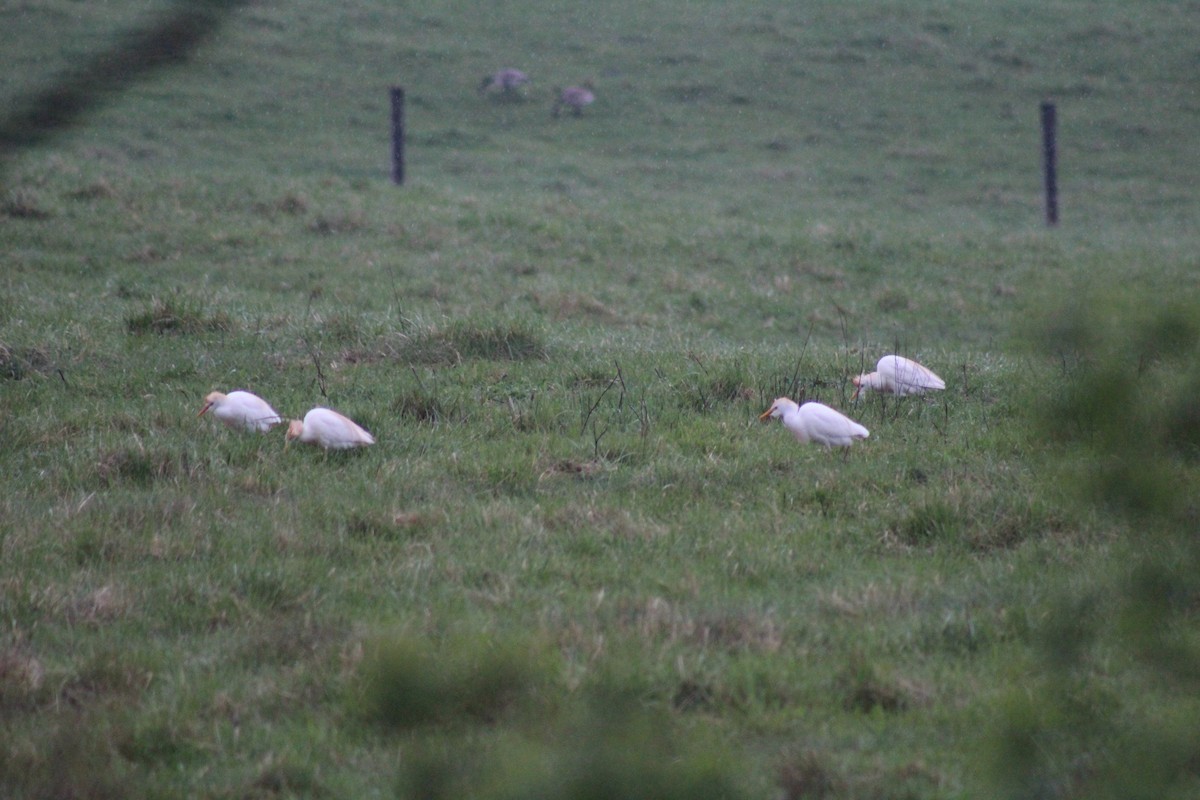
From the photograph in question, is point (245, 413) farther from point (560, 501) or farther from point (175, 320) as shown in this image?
point (175, 320)

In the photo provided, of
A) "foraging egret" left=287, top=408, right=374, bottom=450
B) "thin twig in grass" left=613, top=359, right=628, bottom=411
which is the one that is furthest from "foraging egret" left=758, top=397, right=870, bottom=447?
"foraging egret" left=287, top=408, right=374, bottom=450

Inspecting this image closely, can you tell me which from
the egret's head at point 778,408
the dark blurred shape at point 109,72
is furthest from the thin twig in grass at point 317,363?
the dark blurred shape at point 109,72

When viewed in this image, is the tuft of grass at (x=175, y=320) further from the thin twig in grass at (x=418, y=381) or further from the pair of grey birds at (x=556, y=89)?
the pair of grey birds at (x=556, y=89)

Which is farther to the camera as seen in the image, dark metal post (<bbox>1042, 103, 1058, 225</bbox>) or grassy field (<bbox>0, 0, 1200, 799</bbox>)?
dark metal post (<bbox>1042, 103, 1058, 225</bbox>)

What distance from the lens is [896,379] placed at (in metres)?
6.61

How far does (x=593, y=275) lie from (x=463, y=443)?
647 cm

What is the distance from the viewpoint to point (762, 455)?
18.2ft

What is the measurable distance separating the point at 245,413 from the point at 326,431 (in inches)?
20.6

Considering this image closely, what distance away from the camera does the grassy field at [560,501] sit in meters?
1.76

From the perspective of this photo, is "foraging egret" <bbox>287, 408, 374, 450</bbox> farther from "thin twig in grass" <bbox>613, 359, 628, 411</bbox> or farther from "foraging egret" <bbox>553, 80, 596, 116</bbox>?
"foraging egret" <bbox>553, 80, 596, 116</bbox>

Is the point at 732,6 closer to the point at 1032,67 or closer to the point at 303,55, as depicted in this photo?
the point at 1032,67

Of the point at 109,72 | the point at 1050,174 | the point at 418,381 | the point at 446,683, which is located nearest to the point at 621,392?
the point at 418,381

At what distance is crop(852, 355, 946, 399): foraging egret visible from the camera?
6.62 meters

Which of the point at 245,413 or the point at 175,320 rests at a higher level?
the point at 245,413
